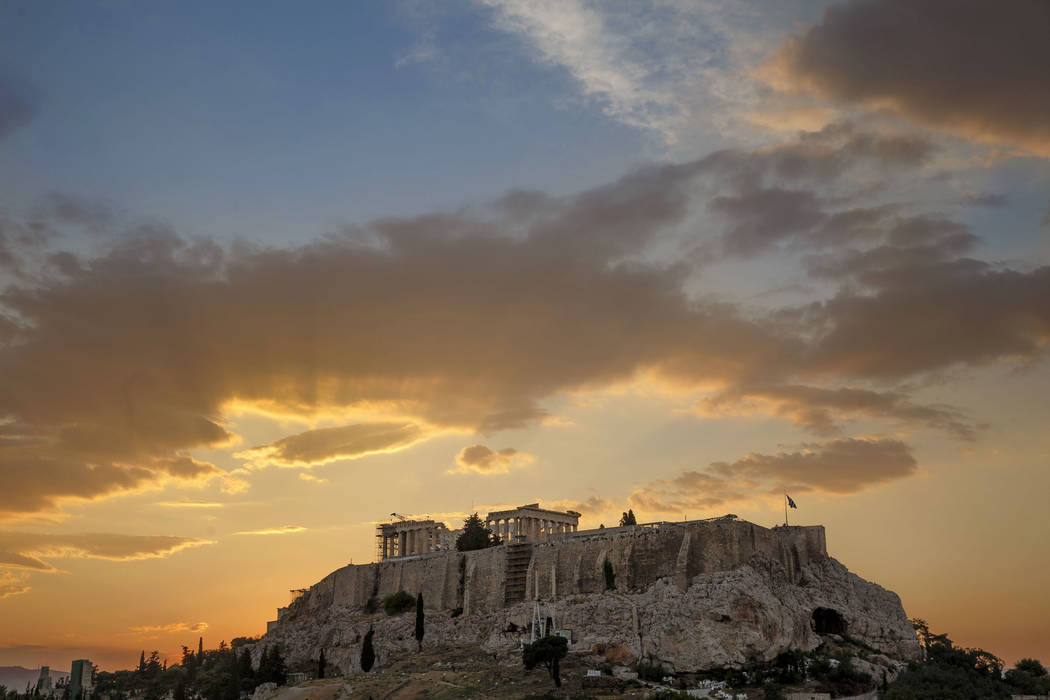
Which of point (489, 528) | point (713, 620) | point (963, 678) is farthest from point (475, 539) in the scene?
point (963, 678)

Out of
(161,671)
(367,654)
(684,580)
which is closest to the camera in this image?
(684,580)

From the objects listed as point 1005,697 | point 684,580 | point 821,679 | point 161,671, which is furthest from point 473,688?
point 161,671

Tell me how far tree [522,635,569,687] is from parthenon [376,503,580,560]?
79.1 ft

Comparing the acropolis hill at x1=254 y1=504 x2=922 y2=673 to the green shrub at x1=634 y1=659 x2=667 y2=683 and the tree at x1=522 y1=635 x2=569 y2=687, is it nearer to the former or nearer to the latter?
the green shrub at x1=634 y1=659 x2=667 y2=683

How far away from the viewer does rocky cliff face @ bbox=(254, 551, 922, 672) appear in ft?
241

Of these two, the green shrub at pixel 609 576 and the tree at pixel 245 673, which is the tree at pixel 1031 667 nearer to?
the green shrub at pixel 609 576

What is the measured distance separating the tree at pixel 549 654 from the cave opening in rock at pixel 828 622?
78.6 feet

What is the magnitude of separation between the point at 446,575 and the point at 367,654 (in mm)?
12695

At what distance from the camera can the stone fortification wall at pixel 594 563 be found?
81.3m

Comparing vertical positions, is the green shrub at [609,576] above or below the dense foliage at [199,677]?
above

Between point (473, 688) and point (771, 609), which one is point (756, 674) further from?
point (473, 688)

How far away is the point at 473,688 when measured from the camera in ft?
235

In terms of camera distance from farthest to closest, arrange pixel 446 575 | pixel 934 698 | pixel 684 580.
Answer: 1. pixel 446 575
2. pixel 684 580
3. pixel 934 698

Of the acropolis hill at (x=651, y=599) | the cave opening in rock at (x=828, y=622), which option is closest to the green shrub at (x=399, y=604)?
the acropolis hill at (x=651, y=599)
